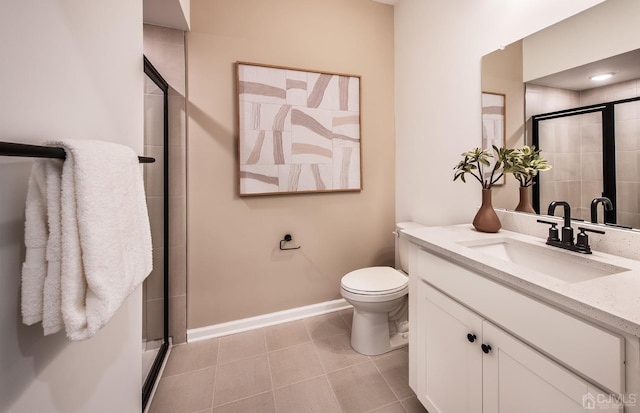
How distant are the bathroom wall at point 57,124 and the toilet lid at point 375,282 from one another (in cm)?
122

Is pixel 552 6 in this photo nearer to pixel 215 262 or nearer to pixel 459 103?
pixel 459 103

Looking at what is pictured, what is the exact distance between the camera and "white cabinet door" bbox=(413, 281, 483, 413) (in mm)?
1006

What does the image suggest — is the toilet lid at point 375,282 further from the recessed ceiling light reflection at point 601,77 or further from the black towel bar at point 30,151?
the black towel bar at point 30,151

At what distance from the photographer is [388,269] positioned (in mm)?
2076

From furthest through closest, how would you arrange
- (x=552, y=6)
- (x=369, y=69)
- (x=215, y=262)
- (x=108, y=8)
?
(x=369, y=69) < (x=215, y=262) < (x=552, y=6) < (x=108, y=8)

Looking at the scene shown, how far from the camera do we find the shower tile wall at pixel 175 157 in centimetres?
185

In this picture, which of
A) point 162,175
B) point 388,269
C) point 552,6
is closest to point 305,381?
point 388,269

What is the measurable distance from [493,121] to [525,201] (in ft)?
1.63

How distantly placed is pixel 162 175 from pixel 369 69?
1888 millimetres

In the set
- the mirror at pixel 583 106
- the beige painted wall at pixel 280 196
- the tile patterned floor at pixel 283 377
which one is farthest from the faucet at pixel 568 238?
the beige painted wall at pixel 280 196

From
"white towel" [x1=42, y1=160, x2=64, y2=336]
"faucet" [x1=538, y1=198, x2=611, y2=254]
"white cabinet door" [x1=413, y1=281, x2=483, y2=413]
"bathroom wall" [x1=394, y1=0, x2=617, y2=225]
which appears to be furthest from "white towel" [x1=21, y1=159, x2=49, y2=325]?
"bathroom wall" [x1=394, y1=0, x2=617, y2=225]

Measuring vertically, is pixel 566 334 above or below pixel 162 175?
below

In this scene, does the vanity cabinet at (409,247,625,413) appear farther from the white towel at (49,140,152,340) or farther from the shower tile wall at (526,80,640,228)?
the white towel at (49,140,152,340)

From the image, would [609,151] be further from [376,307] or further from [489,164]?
[376,307]
